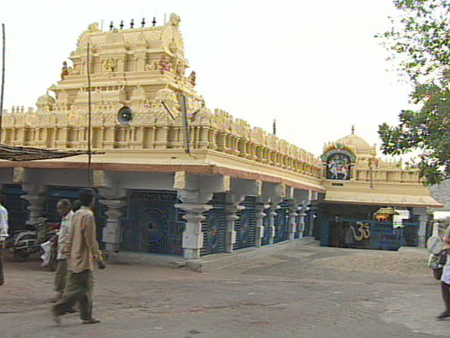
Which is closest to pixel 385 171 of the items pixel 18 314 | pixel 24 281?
pixel 24 281

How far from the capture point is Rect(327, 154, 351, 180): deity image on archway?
20.8 m

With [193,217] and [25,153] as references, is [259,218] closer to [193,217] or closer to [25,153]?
[193,217]

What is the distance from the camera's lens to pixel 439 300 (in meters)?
7.43

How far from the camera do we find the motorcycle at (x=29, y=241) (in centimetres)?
1045

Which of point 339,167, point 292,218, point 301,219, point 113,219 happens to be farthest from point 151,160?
point 339,167

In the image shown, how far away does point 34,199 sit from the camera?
39.6 ft

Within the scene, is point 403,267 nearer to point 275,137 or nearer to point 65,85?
point 275,137

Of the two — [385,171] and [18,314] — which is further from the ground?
[385,171]

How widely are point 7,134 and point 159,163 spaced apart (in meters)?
4.60

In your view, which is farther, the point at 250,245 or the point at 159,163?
the point at 250,245

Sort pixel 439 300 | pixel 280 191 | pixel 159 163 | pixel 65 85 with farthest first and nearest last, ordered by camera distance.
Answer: pixel 65 85, pixel 280 191, pixel 159 163, pixel 439 300

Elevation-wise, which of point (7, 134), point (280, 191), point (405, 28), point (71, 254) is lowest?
point (71, 254)

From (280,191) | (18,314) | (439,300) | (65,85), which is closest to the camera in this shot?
(18,314)

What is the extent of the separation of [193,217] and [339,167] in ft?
38.8
